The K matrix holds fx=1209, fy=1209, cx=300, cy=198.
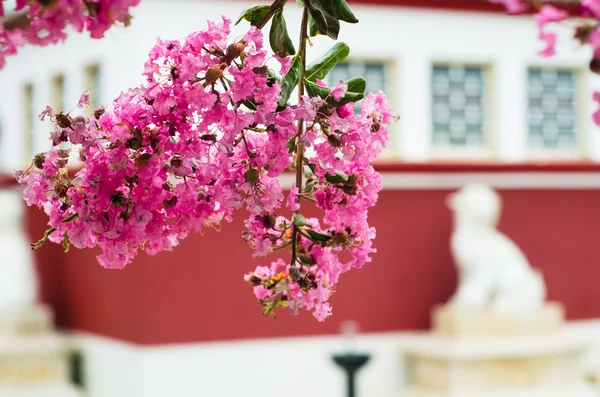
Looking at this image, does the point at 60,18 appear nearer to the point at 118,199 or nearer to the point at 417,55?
the point at 118,199

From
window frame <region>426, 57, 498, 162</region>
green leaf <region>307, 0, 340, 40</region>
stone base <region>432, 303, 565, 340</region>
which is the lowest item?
green leaf <region>307, 0, 340, 40</region>

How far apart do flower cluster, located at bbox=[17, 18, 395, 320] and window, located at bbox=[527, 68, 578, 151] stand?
8.45m

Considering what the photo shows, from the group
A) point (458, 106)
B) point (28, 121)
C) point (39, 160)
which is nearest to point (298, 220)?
point (39, 160)

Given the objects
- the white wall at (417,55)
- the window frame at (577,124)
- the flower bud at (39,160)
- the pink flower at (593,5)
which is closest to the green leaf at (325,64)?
the flower bud at (39,160)

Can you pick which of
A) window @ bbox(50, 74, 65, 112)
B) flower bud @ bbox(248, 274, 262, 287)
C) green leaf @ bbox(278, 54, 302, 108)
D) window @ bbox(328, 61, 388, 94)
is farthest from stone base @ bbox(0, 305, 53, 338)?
green leaf @ bbox(278, 54, 302, 108)

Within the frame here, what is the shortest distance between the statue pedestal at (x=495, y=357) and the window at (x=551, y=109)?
141 centimetres

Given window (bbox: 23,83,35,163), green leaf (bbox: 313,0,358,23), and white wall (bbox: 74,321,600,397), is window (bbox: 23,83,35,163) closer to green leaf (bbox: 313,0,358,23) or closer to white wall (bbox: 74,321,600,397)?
white wall (bbox: 74,321,600,397)

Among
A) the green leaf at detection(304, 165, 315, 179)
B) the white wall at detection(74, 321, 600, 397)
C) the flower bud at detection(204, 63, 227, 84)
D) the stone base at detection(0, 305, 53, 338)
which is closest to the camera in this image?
the flower bud at detection(204, 63, 227, 84)

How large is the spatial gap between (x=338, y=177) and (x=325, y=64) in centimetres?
19

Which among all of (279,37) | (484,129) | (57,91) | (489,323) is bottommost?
(279,37)

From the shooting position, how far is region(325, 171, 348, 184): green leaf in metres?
1.65

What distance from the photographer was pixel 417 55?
9422 millimetres

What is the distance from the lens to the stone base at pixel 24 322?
9828 mm

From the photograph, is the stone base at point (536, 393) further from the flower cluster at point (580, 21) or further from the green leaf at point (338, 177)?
the flower cluster at point (580, 21)
